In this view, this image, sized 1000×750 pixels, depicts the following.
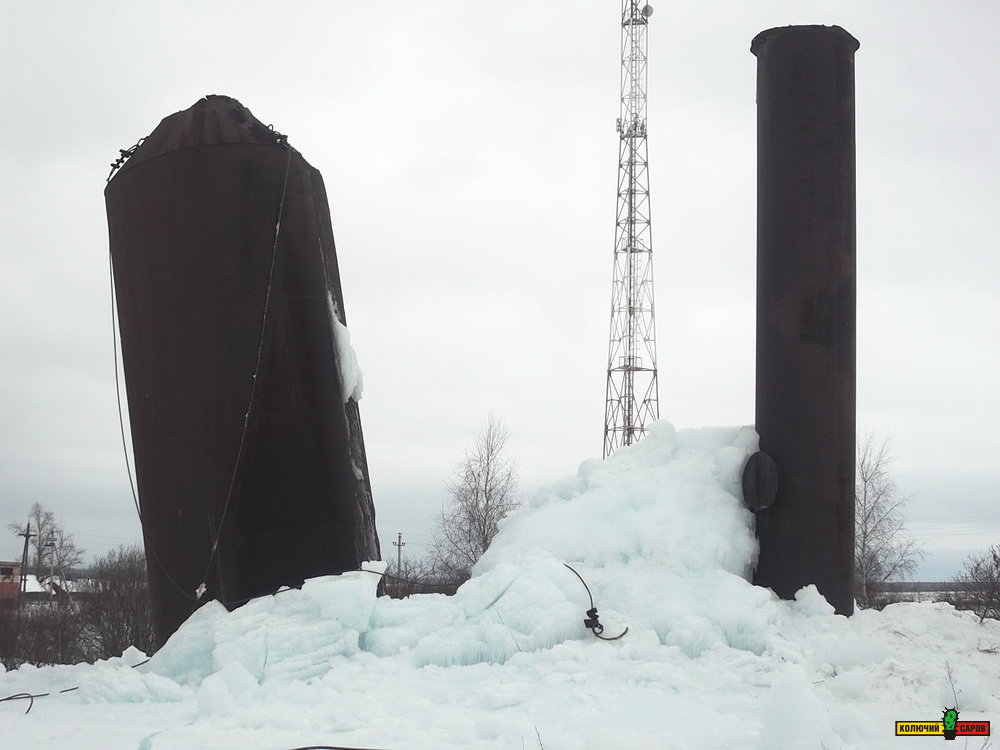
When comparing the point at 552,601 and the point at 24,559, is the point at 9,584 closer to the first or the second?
the point at 24,559

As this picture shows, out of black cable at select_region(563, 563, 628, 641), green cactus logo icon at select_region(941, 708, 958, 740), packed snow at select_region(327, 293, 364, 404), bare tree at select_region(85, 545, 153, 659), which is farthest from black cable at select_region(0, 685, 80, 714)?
bare tree at select_region(85, 545, 153, 659)

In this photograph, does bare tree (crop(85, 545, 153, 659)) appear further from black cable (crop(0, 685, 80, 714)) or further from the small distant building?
black cable (crop(0, 685, 80, 714))

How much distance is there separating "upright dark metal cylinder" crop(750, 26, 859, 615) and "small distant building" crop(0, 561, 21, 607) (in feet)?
139

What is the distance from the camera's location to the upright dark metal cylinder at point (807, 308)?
993 centimetres

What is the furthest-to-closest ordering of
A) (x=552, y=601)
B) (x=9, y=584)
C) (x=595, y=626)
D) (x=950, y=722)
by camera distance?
(x=9, y=584) < (x=552, y=601) < (x=595, y=626) < (x=950, y=722)

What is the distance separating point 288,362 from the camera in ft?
31.1

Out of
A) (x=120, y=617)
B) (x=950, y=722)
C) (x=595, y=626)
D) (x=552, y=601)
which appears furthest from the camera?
(x=120, y=617)

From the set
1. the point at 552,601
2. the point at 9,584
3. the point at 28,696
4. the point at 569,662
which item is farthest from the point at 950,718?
the point at 9,584

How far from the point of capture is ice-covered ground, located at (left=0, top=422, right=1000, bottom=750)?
6.16 meters

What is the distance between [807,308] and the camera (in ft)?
33.3

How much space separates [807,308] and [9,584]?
5280cm

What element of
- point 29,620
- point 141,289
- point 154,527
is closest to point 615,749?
point 154,527

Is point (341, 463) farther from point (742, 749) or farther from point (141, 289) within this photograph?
point (742, 749)

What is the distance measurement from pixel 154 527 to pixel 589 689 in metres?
5.01
